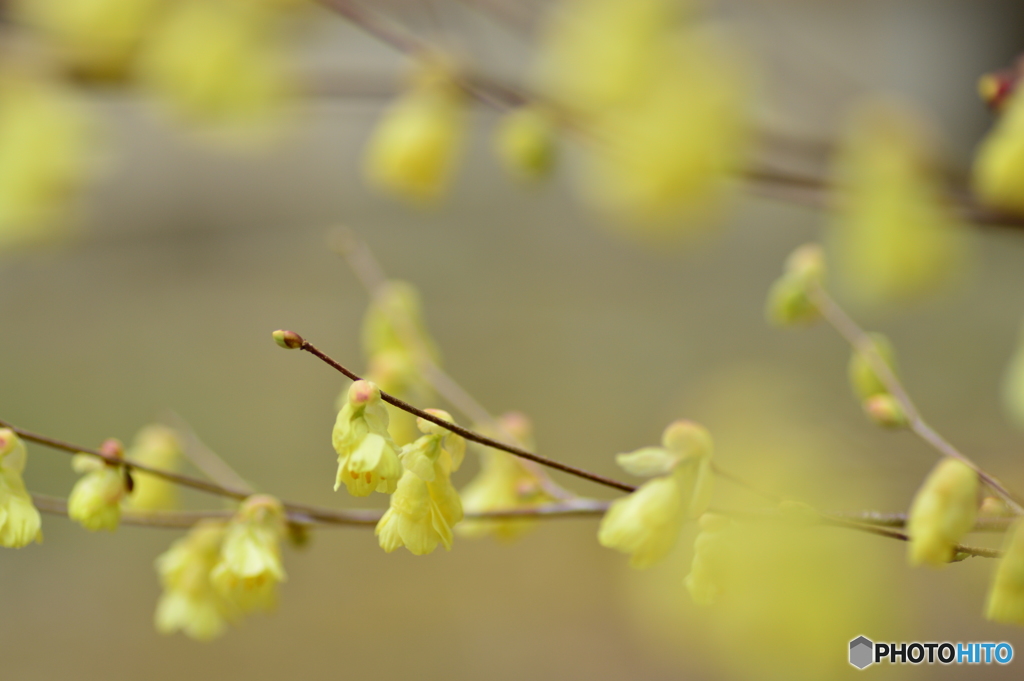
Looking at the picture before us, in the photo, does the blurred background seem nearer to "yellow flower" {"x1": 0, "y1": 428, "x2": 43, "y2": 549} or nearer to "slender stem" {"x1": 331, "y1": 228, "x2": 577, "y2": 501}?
"slender stem" {"x1": 331, "y1": 228, "x2": 577, "y2": 501}

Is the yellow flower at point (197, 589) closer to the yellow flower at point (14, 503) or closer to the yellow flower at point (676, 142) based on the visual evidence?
the yellow flower at point (14, 503)

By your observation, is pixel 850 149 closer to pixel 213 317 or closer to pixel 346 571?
pixel 346 571

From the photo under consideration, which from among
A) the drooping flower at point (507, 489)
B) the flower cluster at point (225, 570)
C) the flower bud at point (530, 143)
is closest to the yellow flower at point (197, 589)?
the flower cluster at point (225, 570)

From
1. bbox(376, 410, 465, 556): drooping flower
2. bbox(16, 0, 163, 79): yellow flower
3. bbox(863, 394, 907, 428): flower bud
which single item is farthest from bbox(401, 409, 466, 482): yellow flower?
bbox(16, 0, 163, 79): yellow flower

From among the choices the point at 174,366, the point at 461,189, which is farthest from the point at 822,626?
the point at 461,189

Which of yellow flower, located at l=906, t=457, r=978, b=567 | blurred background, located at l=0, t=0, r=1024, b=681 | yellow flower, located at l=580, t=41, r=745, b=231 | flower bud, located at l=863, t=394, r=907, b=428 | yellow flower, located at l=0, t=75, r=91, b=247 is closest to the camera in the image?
yellow flower, located at l=906, t=457, r=978, b=567

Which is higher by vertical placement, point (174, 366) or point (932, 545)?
point (174, 366)

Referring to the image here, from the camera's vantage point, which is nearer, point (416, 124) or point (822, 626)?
point (822, 626)
